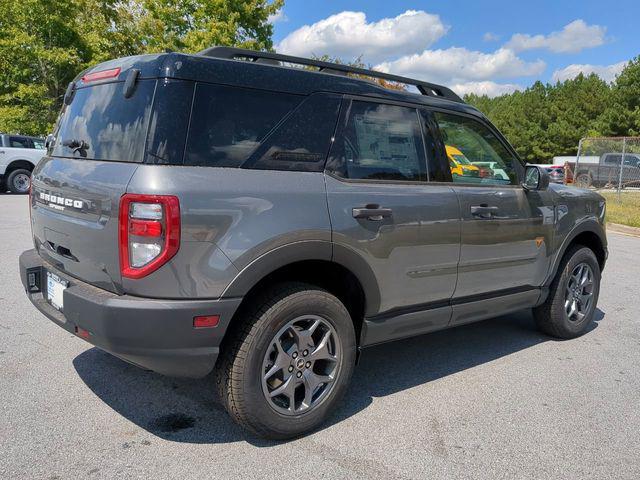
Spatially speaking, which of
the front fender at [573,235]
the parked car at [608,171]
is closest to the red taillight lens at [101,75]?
the front fender at [573,235]

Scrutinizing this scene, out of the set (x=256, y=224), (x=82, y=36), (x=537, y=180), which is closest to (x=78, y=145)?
(x=256, y=224)

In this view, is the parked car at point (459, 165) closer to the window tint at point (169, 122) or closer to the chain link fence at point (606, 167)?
the window tint at point (169, 122)

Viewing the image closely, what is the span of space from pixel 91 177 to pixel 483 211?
2470mm

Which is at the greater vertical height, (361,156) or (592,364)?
(361,156)

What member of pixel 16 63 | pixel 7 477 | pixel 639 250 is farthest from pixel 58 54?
pixel 7 477

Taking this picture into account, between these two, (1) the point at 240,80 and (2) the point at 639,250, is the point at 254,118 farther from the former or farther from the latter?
(2) the point at 639,250

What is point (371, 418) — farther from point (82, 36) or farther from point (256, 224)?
point (82, 36)

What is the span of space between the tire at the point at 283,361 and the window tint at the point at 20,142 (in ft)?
52.2

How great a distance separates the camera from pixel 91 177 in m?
2.71

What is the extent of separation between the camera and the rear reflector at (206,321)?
2502mm

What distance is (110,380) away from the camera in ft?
11.5

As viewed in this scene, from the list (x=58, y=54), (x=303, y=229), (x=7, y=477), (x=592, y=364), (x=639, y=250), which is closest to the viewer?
(x=7, y=477)

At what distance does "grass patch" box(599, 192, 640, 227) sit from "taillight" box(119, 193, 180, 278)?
13.6m

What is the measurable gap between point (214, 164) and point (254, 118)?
355mm
